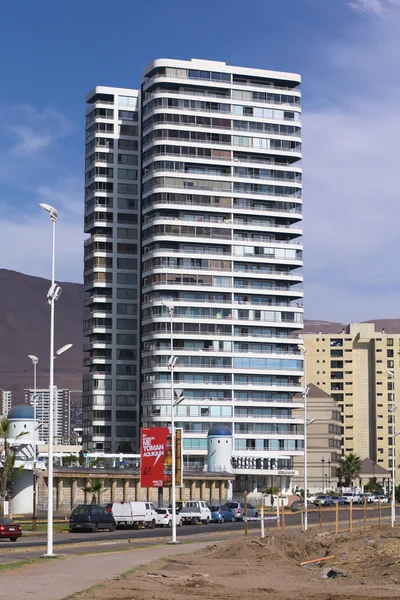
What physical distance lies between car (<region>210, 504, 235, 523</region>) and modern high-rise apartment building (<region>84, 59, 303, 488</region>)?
7294cm

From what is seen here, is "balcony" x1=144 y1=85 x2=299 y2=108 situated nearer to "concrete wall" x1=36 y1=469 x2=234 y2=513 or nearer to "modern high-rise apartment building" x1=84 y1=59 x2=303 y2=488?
"modern high-rise apartment building" x1=84 y1=59 x2=303 y2=488

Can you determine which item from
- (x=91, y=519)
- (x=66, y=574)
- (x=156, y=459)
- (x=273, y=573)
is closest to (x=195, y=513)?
(x=91, y=519)

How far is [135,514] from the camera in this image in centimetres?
7775

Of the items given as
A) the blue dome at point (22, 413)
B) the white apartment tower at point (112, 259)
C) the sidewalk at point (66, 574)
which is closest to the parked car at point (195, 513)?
the blue dome at point (22, 413)

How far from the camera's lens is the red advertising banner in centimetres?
6394

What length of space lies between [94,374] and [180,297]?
21.1 m

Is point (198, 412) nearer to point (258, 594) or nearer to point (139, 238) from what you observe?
point (139, 238)

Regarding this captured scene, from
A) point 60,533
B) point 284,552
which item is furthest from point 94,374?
point 284,552

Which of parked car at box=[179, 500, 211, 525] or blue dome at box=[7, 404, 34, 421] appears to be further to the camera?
blue dome at box=[7, 404, 34, 421]

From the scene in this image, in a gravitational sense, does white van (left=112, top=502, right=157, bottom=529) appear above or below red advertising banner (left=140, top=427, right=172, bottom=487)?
below

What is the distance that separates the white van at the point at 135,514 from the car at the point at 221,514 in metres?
12.7

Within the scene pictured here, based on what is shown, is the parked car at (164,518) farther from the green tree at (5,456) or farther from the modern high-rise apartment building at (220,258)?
the modern high-rise apartment building at (220,258)

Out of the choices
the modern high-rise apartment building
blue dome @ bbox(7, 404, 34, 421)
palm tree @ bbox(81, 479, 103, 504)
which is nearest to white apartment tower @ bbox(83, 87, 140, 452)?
the modern high-rise apartment building

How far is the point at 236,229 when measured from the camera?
176 meters
